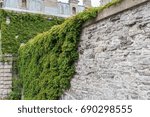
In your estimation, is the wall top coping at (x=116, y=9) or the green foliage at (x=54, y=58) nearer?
the wall top coping at (x=116, y=9)

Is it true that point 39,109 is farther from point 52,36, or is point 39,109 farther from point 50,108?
point 52,36

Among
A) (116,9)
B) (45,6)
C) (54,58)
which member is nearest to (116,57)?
(116,9)

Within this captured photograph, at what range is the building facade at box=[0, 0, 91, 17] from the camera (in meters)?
18.2

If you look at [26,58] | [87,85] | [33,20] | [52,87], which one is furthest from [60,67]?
[33,20]

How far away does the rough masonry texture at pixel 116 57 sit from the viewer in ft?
16.1

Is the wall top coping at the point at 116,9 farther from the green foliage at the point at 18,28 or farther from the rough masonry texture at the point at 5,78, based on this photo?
the green foliage at the point at 18,28

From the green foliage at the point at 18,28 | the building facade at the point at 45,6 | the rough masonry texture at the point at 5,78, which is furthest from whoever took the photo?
the building facade at the point at 45,6

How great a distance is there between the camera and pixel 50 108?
5.00 metres

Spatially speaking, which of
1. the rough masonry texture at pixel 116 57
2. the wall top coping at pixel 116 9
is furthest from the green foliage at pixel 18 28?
the wall top coping at pixel 116 9

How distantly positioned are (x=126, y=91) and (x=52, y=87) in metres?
3.40

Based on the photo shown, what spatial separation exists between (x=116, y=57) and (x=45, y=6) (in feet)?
48.9

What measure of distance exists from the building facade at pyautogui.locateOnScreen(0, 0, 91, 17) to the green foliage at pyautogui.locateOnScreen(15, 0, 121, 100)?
7.41 m

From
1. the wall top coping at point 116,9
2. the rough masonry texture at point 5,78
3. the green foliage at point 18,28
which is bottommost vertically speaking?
the rough masonry texture at point 5,78

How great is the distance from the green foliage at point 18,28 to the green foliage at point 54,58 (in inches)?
151
